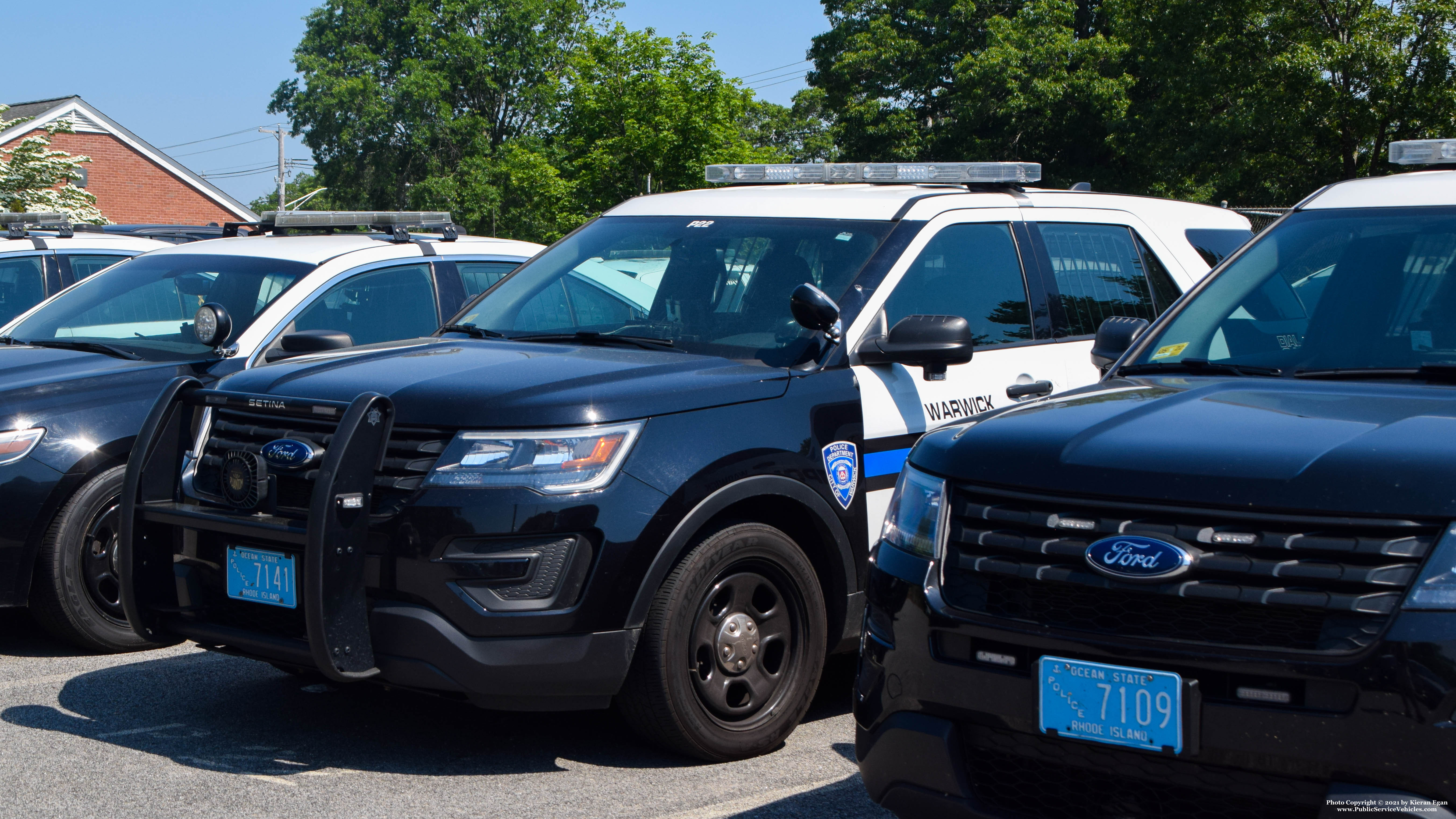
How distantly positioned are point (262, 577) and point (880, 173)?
3146 mm

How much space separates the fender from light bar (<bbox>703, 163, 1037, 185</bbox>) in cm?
158

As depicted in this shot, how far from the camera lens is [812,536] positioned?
4703 mm

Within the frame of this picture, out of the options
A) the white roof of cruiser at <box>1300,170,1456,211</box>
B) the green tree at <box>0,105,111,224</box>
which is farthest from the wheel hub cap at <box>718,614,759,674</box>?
the green tree at <box>0,105,111,224</box>

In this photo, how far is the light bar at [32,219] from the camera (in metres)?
10.2

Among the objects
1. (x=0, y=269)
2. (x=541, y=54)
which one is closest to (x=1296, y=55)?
(x=0, y=269)

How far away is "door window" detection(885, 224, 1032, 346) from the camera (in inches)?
202

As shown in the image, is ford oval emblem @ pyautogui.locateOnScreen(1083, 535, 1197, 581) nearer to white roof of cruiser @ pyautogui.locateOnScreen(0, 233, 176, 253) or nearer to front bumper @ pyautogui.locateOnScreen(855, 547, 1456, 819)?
front bumper @ pyautogui.locateOnScreen(855, 547, 1456, 819)

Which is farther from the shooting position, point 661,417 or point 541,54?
point 541,54

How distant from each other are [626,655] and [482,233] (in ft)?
199

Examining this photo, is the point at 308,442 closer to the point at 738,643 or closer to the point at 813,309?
the point at 738,643

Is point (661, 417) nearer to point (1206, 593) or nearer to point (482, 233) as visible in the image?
point (1206, 593)

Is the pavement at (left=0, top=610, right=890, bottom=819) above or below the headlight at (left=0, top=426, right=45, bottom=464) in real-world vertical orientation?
below

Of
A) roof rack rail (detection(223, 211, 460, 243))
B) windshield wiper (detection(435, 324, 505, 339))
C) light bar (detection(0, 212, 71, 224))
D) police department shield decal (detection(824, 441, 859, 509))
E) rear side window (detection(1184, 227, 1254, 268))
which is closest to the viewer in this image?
police department shield decal (detection(824, 441, 859, 509))

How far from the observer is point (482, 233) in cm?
6312
